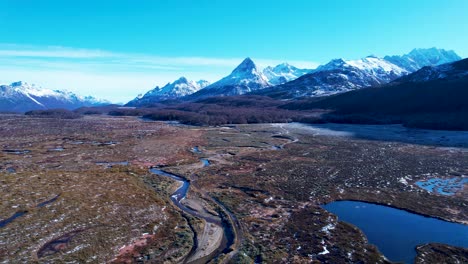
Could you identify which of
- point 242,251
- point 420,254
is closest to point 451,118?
point 420,254

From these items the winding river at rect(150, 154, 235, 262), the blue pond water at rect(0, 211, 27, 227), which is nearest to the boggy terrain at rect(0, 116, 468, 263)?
the winding river at rect(150, 154, 235, 262)

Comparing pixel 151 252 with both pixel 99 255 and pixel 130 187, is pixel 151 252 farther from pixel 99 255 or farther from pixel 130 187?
pixel 130 187

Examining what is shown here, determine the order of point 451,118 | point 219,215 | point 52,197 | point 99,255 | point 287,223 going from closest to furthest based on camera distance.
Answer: point 99,255, point 287,223, point 219,215, point 52,197, point 451,118

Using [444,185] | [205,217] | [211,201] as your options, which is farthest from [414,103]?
[205,217]

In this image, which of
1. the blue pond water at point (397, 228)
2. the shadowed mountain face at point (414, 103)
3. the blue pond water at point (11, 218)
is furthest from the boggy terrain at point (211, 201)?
the shadowed mountain face at point (414, 103)

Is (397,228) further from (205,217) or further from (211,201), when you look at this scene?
(211,201)

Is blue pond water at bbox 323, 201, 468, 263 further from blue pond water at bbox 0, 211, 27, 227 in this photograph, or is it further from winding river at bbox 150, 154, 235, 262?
blue pond water at bbox 0, 211, 27, 227
